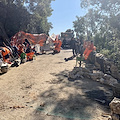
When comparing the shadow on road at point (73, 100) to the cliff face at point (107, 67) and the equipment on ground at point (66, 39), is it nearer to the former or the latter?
Answer: the cliff face at point (107, 67)

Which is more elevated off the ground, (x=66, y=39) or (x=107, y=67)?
(x=66, y=39)

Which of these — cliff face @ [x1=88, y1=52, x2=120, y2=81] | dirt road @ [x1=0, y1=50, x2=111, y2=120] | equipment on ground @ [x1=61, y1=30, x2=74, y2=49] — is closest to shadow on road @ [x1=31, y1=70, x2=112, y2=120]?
dirt road @ [x1=0, y1=50, x2=111, y2=120]

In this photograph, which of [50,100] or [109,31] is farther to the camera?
[109,31]

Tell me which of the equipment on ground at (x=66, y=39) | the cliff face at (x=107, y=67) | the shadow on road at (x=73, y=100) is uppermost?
the equipment on ground at (x=66, y=39)

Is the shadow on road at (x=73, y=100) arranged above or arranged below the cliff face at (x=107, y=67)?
below

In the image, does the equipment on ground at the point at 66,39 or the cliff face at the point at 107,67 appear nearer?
the cliff face at the point at 107,67

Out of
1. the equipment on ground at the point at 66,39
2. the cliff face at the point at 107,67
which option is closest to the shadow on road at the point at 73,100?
the cliff face at the point at 107,67

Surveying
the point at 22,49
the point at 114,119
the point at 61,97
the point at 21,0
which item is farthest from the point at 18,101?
A: the point at 21,0

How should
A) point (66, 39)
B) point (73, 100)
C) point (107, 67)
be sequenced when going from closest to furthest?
point (73, 100)
point (107, 67)
point (66, 39)

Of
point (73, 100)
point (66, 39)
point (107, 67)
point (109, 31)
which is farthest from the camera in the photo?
point (66, 39)

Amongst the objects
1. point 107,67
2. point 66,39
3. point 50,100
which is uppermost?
point 66,39

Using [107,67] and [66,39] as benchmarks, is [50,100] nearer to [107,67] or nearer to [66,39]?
[107,67]

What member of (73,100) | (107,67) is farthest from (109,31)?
(73,100)

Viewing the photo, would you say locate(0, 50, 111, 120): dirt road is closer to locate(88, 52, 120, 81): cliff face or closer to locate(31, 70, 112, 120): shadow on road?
locate(31, 70, 112, 120): shadow on road
